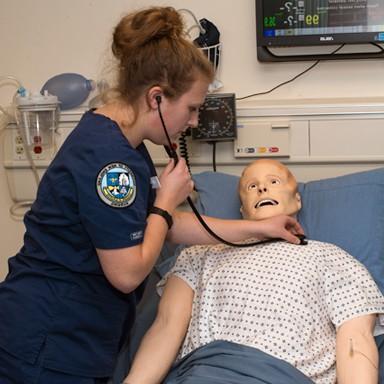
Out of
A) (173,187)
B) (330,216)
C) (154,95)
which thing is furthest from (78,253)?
(330,216)

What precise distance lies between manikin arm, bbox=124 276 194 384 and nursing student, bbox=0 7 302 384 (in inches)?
4.7

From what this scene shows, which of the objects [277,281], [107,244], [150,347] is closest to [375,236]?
[277,281]

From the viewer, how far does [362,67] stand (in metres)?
2.10

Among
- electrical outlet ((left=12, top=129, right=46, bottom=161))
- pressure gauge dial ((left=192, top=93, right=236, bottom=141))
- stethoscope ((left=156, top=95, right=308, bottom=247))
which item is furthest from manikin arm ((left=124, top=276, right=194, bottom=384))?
electrical outlet ((left=12, top=129, right=46, bottom=161))

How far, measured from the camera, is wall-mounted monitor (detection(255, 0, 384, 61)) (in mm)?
1997

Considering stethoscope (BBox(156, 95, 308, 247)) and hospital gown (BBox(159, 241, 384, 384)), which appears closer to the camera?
stethoscope (BBox(156, 95, 308, 247))

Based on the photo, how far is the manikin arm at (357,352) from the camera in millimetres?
1422

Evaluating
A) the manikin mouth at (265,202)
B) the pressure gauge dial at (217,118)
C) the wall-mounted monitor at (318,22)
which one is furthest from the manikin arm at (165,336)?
the wall-mounted monitor at (318,22)

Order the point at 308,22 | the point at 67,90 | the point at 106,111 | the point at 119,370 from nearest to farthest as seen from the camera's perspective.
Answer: the point at 106,111 → the point at 119,370 → the point at 308,22 → the point at 67,90

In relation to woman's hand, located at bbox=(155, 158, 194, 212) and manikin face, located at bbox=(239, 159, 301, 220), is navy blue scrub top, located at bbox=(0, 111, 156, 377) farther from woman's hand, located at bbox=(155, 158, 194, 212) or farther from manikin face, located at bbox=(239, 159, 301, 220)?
manikin face, located at bbox=(239, 159, 301, 220)

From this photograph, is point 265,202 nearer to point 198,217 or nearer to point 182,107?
point 198,217

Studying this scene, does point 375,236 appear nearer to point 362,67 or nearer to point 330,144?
point 330,144

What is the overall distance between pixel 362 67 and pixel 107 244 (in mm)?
1277

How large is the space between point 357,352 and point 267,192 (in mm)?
523
